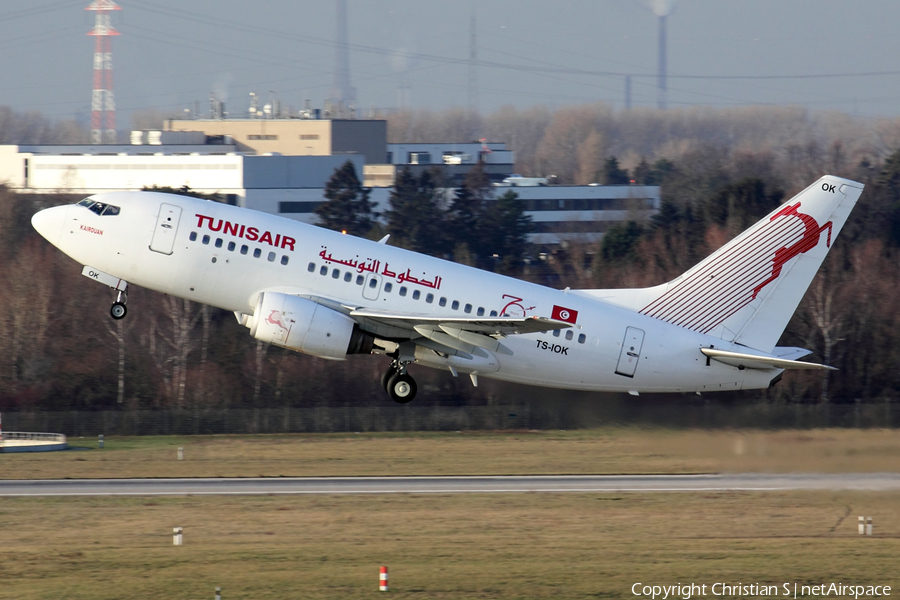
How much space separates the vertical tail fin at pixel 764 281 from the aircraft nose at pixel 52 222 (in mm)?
17290

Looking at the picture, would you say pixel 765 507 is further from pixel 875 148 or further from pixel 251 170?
pixel 875 148

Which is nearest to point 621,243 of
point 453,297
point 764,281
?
point 764,281

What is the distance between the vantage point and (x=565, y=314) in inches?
1331

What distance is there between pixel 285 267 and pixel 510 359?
24.3ft

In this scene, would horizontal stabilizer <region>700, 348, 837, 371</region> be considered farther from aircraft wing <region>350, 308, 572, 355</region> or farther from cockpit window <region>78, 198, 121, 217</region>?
cockpit window <region>78, 198, 121, 217</region>

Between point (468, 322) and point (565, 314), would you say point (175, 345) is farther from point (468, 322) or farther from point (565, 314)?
point (468, 322)

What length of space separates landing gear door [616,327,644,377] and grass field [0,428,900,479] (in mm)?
3073

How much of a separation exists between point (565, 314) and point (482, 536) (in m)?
7.12

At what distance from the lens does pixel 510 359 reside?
1344 inches

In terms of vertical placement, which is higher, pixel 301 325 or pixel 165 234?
pixel 165 234

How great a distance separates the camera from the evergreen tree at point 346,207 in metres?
101

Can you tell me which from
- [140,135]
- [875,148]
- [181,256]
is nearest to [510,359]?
[181,256]

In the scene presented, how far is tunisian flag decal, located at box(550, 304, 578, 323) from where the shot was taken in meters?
33.7

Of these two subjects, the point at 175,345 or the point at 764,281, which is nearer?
the point at 764,281
